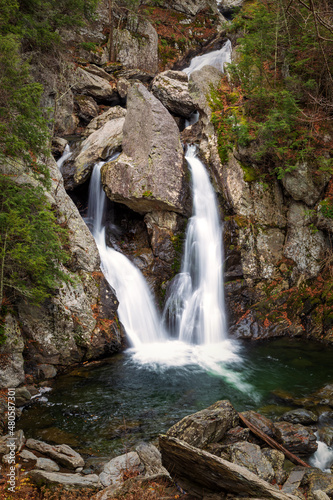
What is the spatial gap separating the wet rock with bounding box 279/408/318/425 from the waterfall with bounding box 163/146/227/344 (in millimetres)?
4490

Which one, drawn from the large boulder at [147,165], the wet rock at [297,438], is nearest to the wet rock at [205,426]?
the wet rock at [297,438]

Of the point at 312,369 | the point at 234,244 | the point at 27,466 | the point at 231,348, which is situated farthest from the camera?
the point at 234,244

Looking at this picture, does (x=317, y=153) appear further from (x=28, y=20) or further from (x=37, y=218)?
(x=28, y=20)

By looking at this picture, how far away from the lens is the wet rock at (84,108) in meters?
18.2

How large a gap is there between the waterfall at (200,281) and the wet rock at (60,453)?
19.7 ft

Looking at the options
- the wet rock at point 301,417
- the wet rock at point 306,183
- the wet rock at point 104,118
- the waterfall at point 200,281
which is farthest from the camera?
the wet rock at point 104,118

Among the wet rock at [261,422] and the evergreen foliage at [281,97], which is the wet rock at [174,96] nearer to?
the evergreen foliage at [281,97]

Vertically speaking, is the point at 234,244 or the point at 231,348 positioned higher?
the point at 234,244

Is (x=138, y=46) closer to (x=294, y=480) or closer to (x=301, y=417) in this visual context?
(x=301, y=417)

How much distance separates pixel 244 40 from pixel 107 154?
7269mm

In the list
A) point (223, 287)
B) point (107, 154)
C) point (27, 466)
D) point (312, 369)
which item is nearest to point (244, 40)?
point (107, 154)

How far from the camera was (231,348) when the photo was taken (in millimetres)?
10125

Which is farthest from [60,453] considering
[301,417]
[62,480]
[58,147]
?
[58,147]

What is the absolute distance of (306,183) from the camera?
1141 centimetres
